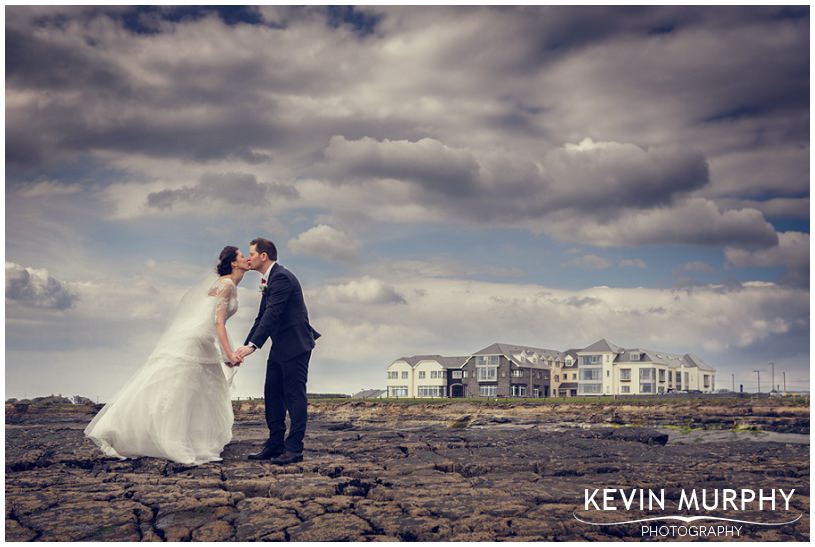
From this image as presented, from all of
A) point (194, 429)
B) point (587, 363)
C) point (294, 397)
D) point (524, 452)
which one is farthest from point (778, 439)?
point (587, 363)

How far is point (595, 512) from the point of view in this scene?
5.87 m

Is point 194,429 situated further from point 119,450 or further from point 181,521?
point 181,521

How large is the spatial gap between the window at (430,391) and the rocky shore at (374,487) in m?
75.1

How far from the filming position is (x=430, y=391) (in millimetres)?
86875

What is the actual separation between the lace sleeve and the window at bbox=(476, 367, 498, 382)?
2978 inches

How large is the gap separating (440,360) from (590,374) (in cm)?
1825

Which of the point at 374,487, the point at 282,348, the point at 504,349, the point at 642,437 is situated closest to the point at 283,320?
the point at 282,348

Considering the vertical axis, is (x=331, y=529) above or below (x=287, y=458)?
below

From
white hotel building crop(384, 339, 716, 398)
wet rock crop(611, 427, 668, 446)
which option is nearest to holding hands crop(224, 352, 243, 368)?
wet rock crop(611, 427, 668, 446)

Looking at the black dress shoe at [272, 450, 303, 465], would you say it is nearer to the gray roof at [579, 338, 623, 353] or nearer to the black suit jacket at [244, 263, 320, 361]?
the black suit jacket at [244, 263, 320, 361]

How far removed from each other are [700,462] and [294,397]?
5.35m

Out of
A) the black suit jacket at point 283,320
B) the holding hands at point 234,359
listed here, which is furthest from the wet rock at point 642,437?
the holding hands at point 234,359

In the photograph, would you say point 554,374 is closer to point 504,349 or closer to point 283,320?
point 504,349

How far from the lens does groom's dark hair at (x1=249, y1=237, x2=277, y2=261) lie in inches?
348
